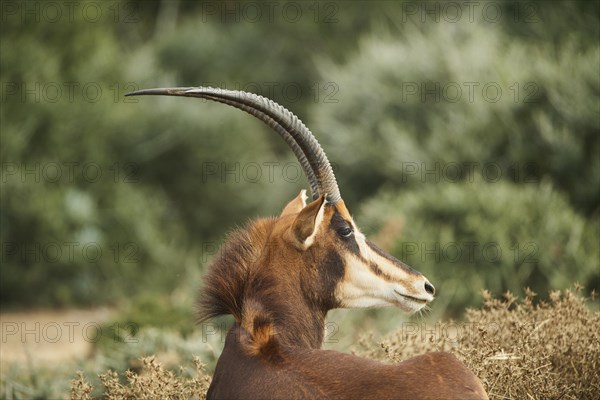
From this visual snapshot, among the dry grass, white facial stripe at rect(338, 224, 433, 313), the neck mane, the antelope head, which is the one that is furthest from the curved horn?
the dry grass

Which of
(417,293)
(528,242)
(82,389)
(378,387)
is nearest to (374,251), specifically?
(417,293)

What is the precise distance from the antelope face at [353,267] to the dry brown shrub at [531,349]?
33 cm

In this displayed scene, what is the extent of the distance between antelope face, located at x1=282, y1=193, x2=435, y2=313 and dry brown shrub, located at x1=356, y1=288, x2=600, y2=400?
1.09 feet

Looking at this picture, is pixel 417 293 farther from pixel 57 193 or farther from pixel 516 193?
pixel 57 193

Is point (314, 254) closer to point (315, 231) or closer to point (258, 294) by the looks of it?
point (315, 231)

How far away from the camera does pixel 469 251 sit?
10430 millimetres

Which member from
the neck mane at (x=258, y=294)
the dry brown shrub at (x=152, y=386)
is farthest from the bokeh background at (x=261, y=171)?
the neck mane at (x=258, y=294)

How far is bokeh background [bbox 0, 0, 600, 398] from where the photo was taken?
9984mm

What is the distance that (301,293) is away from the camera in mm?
4766

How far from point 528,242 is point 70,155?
263 inches

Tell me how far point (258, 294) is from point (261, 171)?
1257 centimetres

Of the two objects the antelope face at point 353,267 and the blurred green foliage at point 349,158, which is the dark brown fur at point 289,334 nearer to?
the antelope face at point 353,267

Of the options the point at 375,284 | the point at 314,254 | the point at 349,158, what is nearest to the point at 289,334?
the point at 314,254

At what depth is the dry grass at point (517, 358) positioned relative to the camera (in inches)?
201
